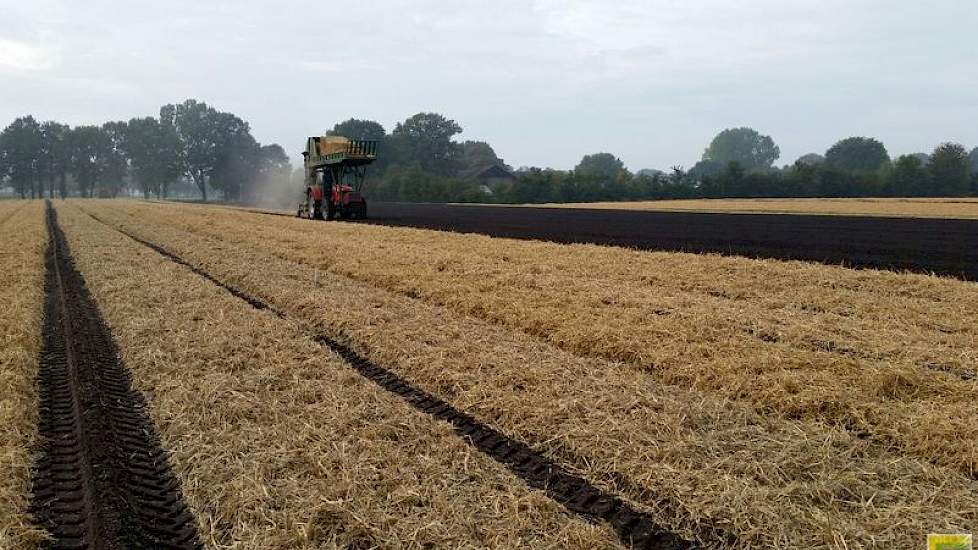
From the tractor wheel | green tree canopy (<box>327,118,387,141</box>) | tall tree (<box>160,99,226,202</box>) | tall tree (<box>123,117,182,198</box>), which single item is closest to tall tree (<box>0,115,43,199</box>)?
tall tree (<box>123,117,182,198</box>)

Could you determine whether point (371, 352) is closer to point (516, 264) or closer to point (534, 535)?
point (534, 535)

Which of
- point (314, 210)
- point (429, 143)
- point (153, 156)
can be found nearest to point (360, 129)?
point (429, 143)

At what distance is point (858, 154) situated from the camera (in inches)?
4368

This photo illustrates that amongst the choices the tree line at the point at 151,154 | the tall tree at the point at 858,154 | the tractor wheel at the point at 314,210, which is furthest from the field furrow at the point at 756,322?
the tree line at the point at 151,154

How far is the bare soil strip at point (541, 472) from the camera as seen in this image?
3.52 meters

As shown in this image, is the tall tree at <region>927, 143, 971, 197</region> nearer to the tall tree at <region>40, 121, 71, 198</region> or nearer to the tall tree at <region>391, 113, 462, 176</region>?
the tall tree at <region>391, 113, 462, 176</region>

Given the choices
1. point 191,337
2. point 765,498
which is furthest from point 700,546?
point 191,337

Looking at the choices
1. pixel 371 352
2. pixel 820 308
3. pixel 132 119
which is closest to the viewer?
pixel 371 352

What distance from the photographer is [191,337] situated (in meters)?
7.35

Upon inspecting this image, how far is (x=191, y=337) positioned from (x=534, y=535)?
18.3ft

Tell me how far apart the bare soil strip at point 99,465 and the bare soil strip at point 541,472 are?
6.60 ft

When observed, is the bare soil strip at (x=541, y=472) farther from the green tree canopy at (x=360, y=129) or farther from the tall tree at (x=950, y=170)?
the green tree canopy at (x=360, y=129)

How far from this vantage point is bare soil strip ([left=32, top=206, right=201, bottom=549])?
11.6 ft

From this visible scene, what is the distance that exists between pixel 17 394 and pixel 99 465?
183 centimetres
